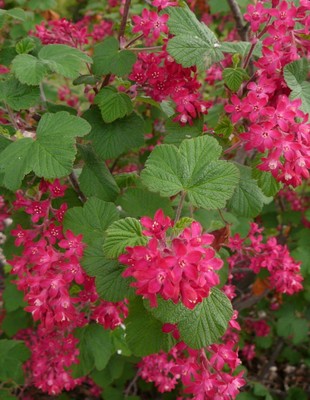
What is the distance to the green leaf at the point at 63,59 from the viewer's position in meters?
1.34

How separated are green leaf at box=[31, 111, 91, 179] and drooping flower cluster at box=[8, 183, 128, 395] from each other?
186 millimetres

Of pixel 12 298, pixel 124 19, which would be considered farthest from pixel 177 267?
pixel 12 298

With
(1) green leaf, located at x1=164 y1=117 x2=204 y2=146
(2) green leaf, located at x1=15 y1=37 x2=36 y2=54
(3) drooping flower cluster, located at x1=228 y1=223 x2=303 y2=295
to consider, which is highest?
(2) green leaf, located at x1=15 y1=37 x2=36 y2=54

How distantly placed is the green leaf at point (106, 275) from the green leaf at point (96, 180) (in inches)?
13.1

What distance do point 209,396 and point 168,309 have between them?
0.34m

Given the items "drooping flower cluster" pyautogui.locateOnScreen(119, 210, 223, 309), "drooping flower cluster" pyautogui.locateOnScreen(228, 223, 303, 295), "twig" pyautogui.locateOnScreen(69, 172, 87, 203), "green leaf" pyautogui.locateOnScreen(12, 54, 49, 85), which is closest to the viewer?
"drooping flower cluster" pyautogui.locateOnScreen(119, 210, 223, 309)

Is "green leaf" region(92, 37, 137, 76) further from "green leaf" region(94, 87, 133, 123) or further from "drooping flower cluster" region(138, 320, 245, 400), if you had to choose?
"drooping flower cluster" region(138, 320, 245, 400)

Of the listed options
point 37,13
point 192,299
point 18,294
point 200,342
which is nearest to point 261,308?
point 18,294

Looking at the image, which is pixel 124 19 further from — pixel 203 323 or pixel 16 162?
pixel 203 323

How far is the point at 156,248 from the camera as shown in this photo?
96 centimetres

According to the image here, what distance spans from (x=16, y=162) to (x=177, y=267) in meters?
0.56

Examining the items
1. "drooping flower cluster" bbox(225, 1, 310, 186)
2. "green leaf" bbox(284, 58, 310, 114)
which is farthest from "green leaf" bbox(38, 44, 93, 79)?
"green leaf" bbox(284, 58, 310, 114)

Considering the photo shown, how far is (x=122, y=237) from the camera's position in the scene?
41.2 inches

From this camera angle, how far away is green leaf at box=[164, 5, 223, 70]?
1.36m
